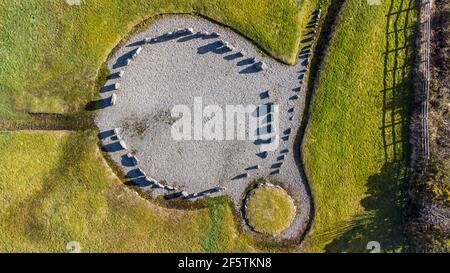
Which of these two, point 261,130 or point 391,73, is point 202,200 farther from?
point 391,73

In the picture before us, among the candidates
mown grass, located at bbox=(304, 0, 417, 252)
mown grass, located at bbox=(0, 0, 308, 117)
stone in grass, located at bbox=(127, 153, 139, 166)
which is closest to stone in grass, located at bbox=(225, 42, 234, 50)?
mown grass, located at bbox=(0, 0, 308, 117)

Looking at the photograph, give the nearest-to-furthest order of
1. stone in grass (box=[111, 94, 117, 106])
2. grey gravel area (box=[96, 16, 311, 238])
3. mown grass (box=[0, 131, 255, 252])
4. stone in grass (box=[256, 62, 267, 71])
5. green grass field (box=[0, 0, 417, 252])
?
mown grass (box=[0, 131, 255, 252]), green grass field (box=[0, 0, 417, 252]), stone in grass (box=[111, 94, 117, 106]), grey gravel area (box=[96, 16, 311, 238]), stone in grass (box=[256, 62, 267, 71])

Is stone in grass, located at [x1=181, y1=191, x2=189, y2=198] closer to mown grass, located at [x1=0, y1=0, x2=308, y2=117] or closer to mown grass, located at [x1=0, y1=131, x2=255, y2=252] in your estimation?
mown grass, located at [x1=0, y1=131, x2=255, y2=252]

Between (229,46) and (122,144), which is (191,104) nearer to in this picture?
(229,46)

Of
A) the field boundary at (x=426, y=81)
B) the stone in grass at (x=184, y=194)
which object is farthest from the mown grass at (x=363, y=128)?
the stone in grass at (x=184, y=194)

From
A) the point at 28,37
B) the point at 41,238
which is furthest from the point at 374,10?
the point at 41,238

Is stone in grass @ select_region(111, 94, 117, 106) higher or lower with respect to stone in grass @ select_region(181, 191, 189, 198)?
higher
